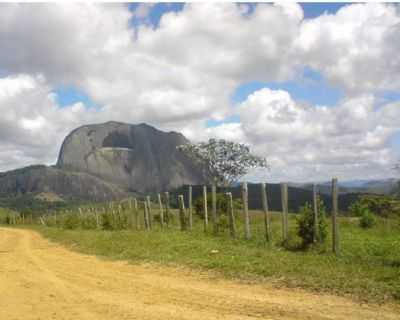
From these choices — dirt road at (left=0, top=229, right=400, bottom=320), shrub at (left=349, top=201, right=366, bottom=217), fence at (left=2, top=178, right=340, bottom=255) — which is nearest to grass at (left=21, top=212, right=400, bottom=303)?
fence at (left=2, top=178, right=340, bottom=255)

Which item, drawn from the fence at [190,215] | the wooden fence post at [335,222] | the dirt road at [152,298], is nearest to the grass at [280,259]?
the wooden fence post at [335,222]

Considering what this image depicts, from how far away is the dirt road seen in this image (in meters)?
7.44

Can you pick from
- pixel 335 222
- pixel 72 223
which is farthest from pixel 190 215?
pixel 72 223

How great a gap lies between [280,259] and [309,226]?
7.72 feet

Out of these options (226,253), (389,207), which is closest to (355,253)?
(226,253)

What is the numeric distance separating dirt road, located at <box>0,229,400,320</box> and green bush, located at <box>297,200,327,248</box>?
399cm

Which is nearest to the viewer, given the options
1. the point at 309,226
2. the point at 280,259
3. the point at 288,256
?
the point at 280,259

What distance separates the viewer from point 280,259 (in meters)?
12.0

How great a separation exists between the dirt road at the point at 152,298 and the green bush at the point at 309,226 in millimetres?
3990

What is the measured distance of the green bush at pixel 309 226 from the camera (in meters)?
13.9

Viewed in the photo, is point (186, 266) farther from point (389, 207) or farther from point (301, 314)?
point (389, 207)

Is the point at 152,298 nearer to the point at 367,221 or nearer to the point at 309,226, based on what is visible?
the point at 309,226

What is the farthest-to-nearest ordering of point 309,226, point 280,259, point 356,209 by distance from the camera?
1. point 356,209
2. point 309,226
3. point 280,259

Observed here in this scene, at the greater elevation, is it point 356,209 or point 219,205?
point 219,205
